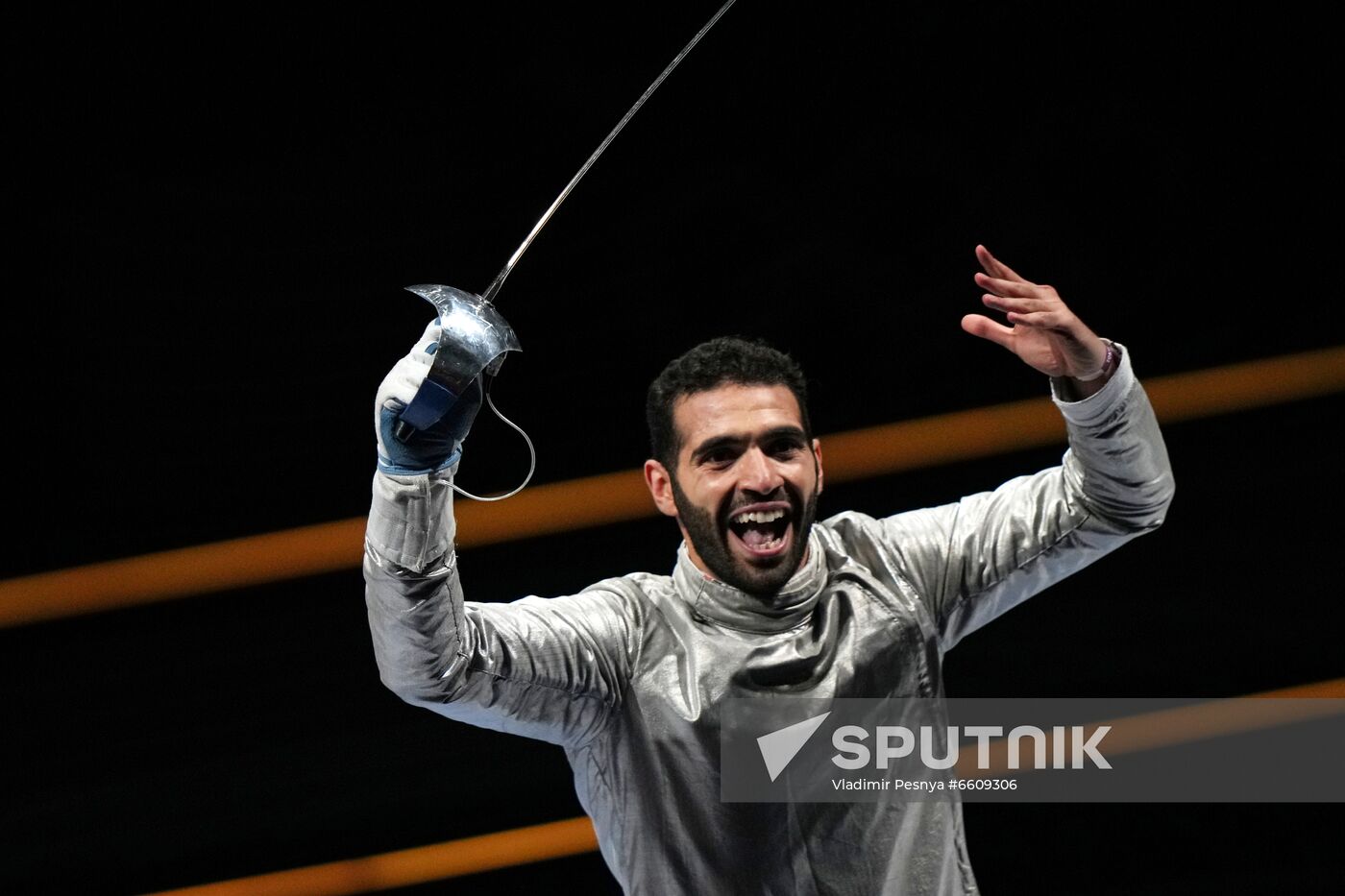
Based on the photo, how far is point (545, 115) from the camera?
94.2 inches

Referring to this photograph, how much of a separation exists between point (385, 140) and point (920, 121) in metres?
0.93

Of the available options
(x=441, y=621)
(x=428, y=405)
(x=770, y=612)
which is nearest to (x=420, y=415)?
(x=428, y=405)

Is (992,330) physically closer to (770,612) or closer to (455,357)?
(770,612)

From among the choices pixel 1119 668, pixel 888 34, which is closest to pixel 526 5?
pixel 888 34

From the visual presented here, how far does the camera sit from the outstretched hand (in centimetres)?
151

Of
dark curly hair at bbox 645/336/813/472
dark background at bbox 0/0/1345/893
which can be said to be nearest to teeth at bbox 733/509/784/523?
dark curly hair at bbox 645/336/813/472

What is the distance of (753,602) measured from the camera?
1562 millimetres

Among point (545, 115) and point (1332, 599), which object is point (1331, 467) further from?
point (545, 115)

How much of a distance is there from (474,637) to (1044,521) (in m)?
0.66

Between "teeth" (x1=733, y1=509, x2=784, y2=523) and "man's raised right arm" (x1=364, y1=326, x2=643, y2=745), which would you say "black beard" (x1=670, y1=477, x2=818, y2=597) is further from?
"man's raised right arm" (x1=364, y1=326, x2=643, y2=745)

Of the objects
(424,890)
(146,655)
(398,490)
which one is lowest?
(424,890)

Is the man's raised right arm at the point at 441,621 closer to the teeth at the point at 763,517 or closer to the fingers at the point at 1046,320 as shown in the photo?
the teeth at the point at 763,517

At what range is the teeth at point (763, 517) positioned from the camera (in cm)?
155

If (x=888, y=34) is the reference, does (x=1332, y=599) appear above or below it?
below
